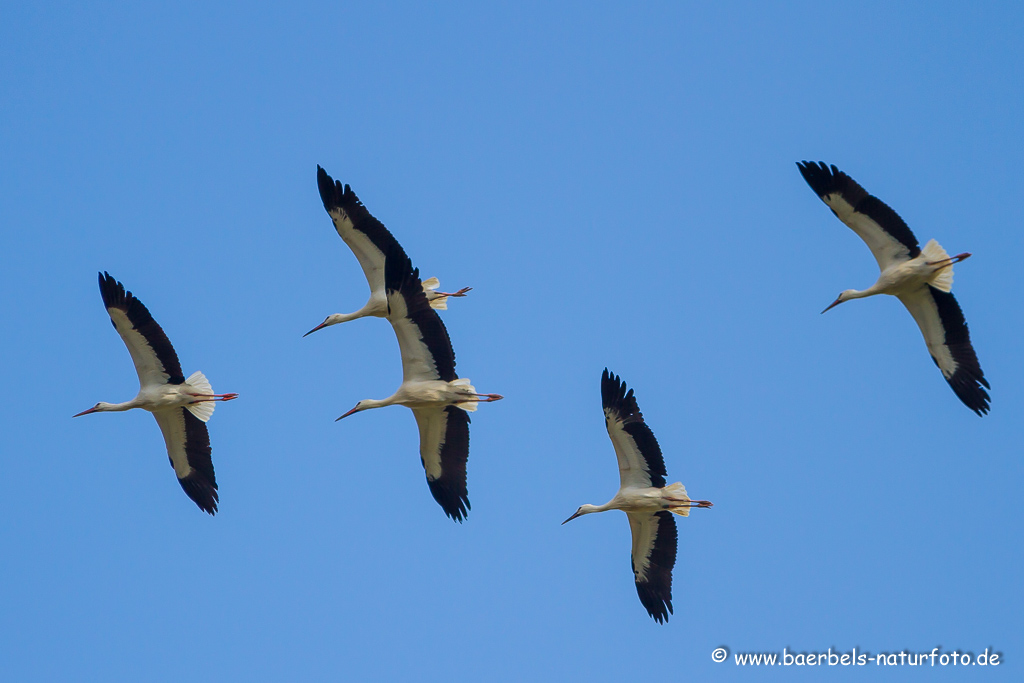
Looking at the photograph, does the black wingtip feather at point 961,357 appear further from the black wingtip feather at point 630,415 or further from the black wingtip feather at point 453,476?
the black wingtip feather at point 453,476

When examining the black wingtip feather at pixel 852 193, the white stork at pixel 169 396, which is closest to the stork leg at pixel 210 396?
the white stork at pixel 169 396

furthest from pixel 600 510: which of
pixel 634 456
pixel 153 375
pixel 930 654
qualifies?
pixel 153 375

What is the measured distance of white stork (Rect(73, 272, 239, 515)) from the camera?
17.8 meters

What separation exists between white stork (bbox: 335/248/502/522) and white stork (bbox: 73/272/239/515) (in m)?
2.09

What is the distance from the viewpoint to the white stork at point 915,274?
56.1 feet

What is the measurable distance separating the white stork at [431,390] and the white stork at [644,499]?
5.59 feet

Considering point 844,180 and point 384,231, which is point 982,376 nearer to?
point 844,180

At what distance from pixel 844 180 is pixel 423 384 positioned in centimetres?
617

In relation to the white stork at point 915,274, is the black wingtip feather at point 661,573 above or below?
below

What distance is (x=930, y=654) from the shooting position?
14742 millimetres

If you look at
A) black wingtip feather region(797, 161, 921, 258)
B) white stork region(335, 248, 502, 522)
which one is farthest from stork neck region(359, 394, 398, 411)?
black wingtip feather region(797, 161, 921, 258)

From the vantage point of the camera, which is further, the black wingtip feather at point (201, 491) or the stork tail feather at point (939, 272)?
the black wingtip feather at point (201, 491)

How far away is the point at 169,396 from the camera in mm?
18359

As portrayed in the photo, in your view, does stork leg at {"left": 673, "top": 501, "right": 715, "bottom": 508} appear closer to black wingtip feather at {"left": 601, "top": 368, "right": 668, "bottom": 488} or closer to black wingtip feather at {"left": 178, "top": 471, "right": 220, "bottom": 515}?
black wingtip feather at {"left": 601, "top": 368, "right": 668, "bottom": 488}
